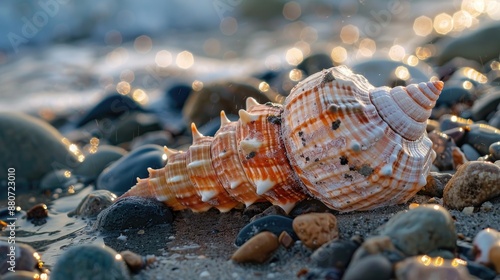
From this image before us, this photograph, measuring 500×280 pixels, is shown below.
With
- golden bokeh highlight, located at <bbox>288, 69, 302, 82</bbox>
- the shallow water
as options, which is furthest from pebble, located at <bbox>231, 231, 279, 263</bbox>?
golden bokeh highlight, located at <bbox>288, 69, 302, 82</bbox>

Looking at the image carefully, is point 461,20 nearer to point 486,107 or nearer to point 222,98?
point 486,107

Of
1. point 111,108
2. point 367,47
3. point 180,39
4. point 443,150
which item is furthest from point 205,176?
point 180,39

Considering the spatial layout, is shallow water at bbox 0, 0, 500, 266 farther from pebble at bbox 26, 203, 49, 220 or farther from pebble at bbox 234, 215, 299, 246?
pebble at bbox 234, 215, 299, 246

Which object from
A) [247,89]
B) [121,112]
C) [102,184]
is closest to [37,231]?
[102,184]

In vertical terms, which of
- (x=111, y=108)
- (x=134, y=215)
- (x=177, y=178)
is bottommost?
(x=134, y=215)

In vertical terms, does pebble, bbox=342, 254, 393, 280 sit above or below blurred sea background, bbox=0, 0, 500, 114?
below

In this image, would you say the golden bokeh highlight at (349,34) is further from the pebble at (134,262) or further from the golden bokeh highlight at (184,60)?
the pebble at (134,262)

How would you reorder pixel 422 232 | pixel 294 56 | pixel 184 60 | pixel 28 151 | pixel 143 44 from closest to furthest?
pixel 422 232
pixel 28 151
pixel 294 56
pixel 184 60
pixel 143 44
